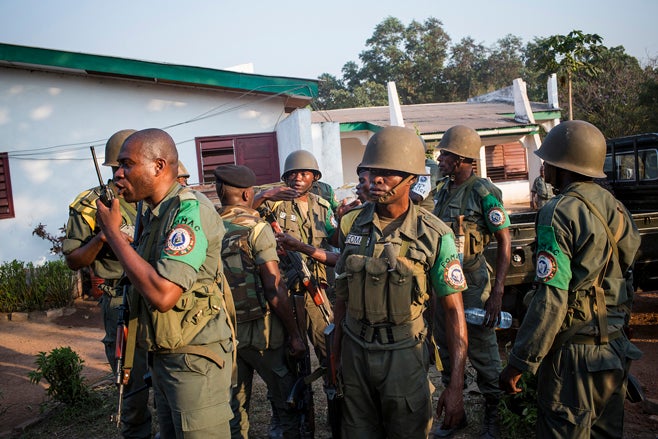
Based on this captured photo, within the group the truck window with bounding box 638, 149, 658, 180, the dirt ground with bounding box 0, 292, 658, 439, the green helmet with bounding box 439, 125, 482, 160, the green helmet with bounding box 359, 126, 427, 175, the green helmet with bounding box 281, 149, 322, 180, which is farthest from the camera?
the truck window with bounding box 638, 149, 658, 180

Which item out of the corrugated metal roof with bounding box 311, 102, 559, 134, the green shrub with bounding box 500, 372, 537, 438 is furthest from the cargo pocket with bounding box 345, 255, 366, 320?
the corrugated metal roof with bounding box 311, 102, 559, 134

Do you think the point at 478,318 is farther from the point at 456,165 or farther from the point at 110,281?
the point at 110,281

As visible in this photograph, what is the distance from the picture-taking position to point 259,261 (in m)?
3.25

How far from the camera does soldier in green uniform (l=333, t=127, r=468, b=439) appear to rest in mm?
2434

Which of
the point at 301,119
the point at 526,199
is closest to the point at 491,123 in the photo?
the point at 526,199

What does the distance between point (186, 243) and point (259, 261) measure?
3.53 feet

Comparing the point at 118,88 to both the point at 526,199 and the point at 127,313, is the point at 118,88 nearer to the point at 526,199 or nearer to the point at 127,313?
the point at 127,313

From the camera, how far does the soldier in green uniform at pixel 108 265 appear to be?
129 inches

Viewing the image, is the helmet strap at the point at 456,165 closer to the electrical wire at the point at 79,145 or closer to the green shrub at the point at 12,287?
the electrical wire at the point at 79,145

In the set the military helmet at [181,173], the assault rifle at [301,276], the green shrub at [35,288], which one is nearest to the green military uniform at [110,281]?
the military helmet at [181,173]

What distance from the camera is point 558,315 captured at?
240 centimetres

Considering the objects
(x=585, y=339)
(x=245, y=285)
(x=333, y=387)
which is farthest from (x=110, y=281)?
(x=585, y=339)

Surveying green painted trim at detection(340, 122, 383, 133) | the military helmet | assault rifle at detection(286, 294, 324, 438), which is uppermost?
green painted trim at detection(340, 122, 383, 133)

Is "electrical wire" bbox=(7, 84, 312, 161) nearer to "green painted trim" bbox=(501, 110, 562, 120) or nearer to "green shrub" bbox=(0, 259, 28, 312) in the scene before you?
"green shrub" bbox=(0, 259, 28, 312)
